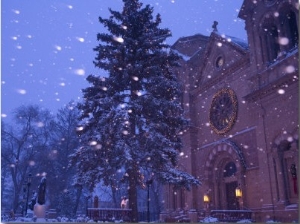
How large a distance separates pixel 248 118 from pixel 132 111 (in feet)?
27.5

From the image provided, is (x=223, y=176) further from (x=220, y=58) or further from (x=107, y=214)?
(x=107, y=214)

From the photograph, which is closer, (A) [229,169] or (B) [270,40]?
(B) [270,40]

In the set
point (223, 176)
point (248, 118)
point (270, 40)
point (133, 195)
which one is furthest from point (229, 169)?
point (133, 195)

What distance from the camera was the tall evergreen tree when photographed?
14.5 m

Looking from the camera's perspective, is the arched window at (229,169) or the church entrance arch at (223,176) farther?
the arched window at (229,169)

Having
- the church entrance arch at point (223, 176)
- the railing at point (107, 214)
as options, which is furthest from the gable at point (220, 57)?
the railing at point (107, 214)

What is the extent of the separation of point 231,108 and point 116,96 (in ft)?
31.2

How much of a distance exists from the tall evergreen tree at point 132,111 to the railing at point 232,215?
453cm

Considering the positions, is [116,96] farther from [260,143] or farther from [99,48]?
[260,143]

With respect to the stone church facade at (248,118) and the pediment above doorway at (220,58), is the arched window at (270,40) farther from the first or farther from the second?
the pediment above doorway at (220,58)

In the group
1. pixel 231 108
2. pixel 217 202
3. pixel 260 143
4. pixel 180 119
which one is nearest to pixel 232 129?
pixel 231 108

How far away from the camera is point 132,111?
1528 cm

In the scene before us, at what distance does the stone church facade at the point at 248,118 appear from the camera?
53.7ft

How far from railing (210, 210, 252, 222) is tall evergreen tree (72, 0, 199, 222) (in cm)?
453
